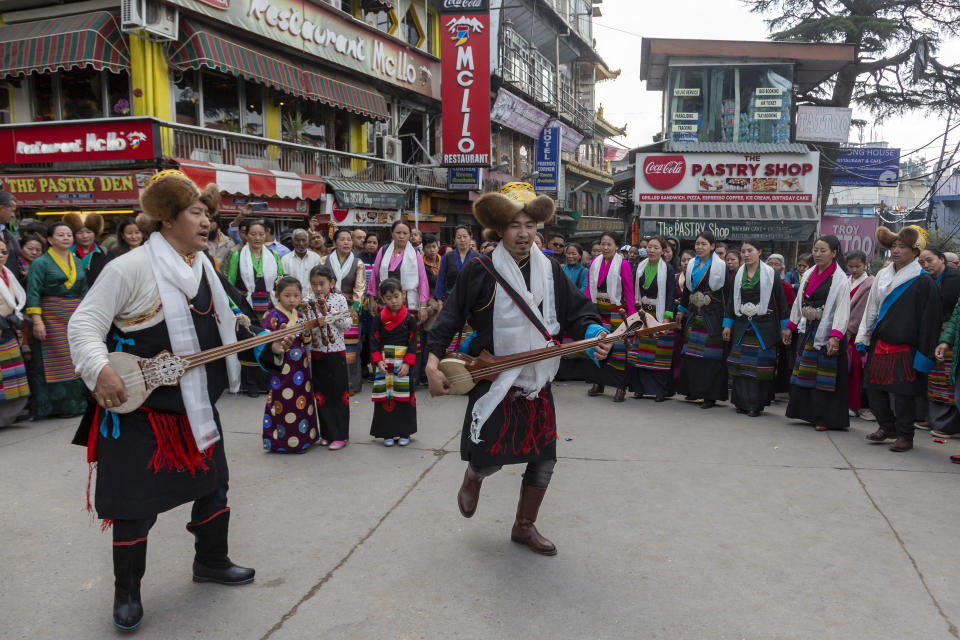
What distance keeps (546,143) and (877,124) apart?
11112 mm

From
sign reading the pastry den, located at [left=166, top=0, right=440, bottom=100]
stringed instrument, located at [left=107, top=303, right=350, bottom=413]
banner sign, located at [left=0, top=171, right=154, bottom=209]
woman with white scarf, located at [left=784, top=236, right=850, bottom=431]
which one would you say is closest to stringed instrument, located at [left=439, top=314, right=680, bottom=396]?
stringed instrument, located at [left=107, top=303, right=350, bottom=413]

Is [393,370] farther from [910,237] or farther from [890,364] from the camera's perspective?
[910,237]

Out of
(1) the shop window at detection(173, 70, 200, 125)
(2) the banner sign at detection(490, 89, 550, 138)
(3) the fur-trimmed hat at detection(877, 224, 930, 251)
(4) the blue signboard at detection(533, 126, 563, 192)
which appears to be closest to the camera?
(3) the fur-trimmed hat at detection(877, 224, 930, 251)

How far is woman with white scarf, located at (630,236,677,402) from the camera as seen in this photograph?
25.2 feet

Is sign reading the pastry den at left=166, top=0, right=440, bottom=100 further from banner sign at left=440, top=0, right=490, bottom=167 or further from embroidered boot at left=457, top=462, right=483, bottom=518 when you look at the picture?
embroidered boot at left=457, top=462, right=483, bottom=518

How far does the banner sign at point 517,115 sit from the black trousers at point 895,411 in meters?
17.9

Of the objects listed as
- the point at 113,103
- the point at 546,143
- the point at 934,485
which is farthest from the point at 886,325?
the point at 546,143

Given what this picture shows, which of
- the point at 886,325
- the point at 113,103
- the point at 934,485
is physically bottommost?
the point at 934,485

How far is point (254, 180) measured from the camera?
12656mm

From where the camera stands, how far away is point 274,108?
49.2ft

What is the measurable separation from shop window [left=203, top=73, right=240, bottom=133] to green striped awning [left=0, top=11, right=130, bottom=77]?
6.10 ft

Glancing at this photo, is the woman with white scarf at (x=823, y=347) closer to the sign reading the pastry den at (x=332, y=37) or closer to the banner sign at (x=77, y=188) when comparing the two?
the banner sign at (x=77, y=188)

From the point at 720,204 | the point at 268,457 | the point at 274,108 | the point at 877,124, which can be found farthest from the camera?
the point at 877,124

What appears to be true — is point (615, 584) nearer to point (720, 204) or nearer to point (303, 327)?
point (303, 327)
